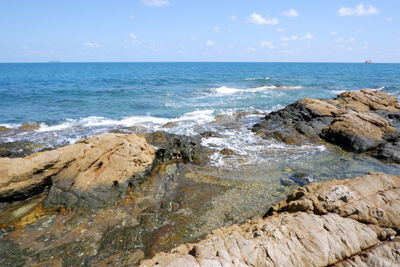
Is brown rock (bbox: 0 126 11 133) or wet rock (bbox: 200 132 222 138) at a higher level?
wet rock (bbox: 200 132 222 138)

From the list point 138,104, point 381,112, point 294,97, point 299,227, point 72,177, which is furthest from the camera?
point 294,97

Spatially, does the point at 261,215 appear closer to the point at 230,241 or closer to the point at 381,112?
the point at 230,241

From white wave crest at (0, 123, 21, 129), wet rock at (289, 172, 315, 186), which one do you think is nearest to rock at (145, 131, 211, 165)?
wet rock at (289, 172, 315, 186)

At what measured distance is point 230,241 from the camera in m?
5.73

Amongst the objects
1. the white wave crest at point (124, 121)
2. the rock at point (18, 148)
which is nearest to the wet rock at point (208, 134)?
the white wave crest at point (124, 121)

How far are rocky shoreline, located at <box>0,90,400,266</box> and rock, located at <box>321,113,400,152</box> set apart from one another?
2.39ft

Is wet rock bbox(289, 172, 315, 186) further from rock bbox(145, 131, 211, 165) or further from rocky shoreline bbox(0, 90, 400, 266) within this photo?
rock bbox(145, 131, 211, 165)

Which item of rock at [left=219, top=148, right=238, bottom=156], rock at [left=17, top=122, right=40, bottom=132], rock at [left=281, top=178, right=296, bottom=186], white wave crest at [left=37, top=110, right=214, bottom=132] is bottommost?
white wave crest at [left=37, top=110, right=214, bottom=132]

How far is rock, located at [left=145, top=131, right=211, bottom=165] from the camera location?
13594 mm

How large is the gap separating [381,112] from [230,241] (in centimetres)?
2439

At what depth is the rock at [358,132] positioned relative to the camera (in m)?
15.7

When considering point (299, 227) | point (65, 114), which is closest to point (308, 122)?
point (299, 227)

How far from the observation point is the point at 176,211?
30.2ft

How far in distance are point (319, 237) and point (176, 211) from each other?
5.08 m
